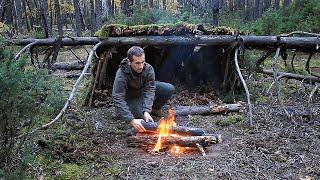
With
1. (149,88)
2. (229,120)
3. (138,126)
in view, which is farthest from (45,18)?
(229,120)

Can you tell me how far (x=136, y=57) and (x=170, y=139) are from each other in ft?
4.84

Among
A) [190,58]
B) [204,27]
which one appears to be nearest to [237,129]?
[204,27]

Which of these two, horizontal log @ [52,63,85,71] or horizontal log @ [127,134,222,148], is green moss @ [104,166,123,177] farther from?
horizontal log @ [52,63,85,71]

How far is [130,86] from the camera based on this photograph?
22.0ft

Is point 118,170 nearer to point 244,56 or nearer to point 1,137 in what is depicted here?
point 1,137

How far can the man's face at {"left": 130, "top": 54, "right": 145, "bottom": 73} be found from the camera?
6010 mm

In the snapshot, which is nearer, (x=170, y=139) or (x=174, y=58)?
(x=170, y=139)

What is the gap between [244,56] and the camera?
8.48 m

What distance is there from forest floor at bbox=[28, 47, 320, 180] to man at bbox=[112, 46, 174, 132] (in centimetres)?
40

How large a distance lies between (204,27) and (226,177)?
13.7 feet

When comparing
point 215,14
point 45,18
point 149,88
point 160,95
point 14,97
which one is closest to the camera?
point 14,97

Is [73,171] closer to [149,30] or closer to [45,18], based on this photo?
[149,30]

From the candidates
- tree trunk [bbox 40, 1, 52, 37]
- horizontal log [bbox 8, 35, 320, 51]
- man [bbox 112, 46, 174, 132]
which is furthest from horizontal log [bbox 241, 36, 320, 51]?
tree trunk [bbox 40, 1, 52, 37]

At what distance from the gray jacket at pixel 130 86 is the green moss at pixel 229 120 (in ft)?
4.30
